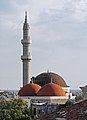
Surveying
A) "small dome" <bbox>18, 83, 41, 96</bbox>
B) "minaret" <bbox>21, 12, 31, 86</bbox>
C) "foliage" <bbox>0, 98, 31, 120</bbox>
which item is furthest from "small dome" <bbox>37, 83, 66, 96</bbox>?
"foliage" <bbox>0, 98, 31, 120</bbox>

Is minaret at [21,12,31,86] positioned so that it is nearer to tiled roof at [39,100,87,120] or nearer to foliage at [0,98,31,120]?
foliage at [0,98,31,120]

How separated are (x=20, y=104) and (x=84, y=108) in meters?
39.7

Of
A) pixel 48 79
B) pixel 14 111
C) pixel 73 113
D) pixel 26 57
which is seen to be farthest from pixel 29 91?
pixel 73 113

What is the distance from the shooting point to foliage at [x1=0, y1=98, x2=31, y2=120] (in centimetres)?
4109

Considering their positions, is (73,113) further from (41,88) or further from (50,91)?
(41,88)

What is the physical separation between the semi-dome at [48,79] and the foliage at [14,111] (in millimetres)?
17766

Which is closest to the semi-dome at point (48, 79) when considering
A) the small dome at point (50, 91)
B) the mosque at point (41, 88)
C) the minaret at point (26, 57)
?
the mosque at point (41, 88)

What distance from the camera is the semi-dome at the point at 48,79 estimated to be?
6581 cm

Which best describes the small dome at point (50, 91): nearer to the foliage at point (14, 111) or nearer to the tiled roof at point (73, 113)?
the foliage at point (14, 111)

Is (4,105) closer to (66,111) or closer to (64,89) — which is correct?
(64,89)

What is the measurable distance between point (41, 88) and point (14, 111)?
1698 centimetres

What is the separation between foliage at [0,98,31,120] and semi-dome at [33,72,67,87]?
58.3 ft

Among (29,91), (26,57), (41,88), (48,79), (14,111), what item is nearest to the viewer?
(14,111)

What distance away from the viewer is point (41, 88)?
59.4 meters
